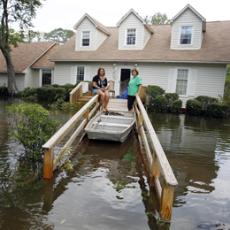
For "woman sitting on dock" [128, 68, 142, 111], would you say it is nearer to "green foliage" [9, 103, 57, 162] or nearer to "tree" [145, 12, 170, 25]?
"green foliage" [9, 103, 57, 162]

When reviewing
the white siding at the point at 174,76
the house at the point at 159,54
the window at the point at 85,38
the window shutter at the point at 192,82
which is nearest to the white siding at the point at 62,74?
the house at the point at 159,54

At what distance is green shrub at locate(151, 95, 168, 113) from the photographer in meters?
17.4

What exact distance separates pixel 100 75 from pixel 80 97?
22.4 ft

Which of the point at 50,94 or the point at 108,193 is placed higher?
the point at 50,94

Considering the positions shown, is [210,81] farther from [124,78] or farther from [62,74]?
[62,74]

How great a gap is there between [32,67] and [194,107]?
1551 centimetres

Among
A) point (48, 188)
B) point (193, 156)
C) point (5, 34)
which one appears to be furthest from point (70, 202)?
point (5, 34)

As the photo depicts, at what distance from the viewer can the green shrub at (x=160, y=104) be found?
57.2ft

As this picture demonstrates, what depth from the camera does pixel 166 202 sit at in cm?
396

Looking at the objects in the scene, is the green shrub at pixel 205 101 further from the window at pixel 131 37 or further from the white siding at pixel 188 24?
the window at pixel 131 37

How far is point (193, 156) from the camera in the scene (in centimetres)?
802

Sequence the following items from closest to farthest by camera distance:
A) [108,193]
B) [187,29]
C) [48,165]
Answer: [108,193]
[48,165]
[187,29]

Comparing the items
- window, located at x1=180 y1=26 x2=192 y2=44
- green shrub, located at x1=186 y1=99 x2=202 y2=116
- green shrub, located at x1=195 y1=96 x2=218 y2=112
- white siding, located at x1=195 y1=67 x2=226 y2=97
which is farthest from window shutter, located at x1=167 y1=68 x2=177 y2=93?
green shrub, located at x1=195 y1=96 x2=218 y2=112

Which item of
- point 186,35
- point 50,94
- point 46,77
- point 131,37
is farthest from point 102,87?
point 46,77
